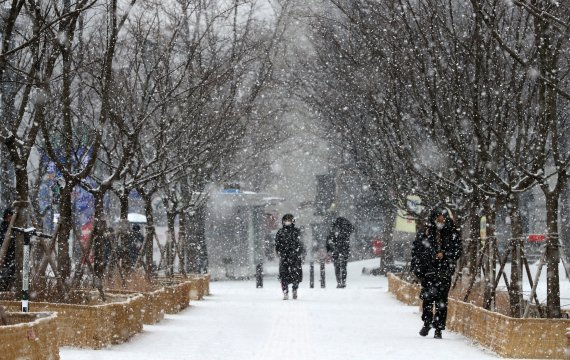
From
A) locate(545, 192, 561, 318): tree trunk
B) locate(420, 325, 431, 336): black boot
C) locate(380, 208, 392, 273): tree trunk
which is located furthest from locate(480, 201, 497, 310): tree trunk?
locate(380, 208, 392, 273): tree trunk

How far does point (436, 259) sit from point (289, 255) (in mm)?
9184

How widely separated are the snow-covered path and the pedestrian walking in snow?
441mm

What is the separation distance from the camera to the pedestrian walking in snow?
75.9ft

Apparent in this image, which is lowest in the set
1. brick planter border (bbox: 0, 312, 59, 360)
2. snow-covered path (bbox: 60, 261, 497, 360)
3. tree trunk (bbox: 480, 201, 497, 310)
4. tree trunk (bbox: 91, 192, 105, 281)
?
snow-covered path (bbox: 60, 261, 497, 360)

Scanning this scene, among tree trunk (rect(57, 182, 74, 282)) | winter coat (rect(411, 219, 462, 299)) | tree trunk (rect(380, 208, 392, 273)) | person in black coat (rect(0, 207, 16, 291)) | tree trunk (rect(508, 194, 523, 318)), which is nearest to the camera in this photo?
tree trunk (rect(508, 194, 523, 318))

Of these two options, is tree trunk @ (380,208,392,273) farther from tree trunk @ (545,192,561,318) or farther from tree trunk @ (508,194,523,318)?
tree trunk @ (545,192,561,318)

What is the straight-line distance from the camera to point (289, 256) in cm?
2348

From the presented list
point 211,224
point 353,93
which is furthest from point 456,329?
point 211,224

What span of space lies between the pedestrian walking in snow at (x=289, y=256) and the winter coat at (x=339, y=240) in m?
6.02

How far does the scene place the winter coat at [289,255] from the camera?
23109 millimetres

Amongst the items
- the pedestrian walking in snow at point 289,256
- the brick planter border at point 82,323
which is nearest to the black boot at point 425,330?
the brick planter border at point 82,323

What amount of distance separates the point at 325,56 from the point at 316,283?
10.5m

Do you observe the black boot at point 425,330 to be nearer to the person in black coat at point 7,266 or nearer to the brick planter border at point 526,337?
the brick planter border at point 526,337

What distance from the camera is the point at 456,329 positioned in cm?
1549
